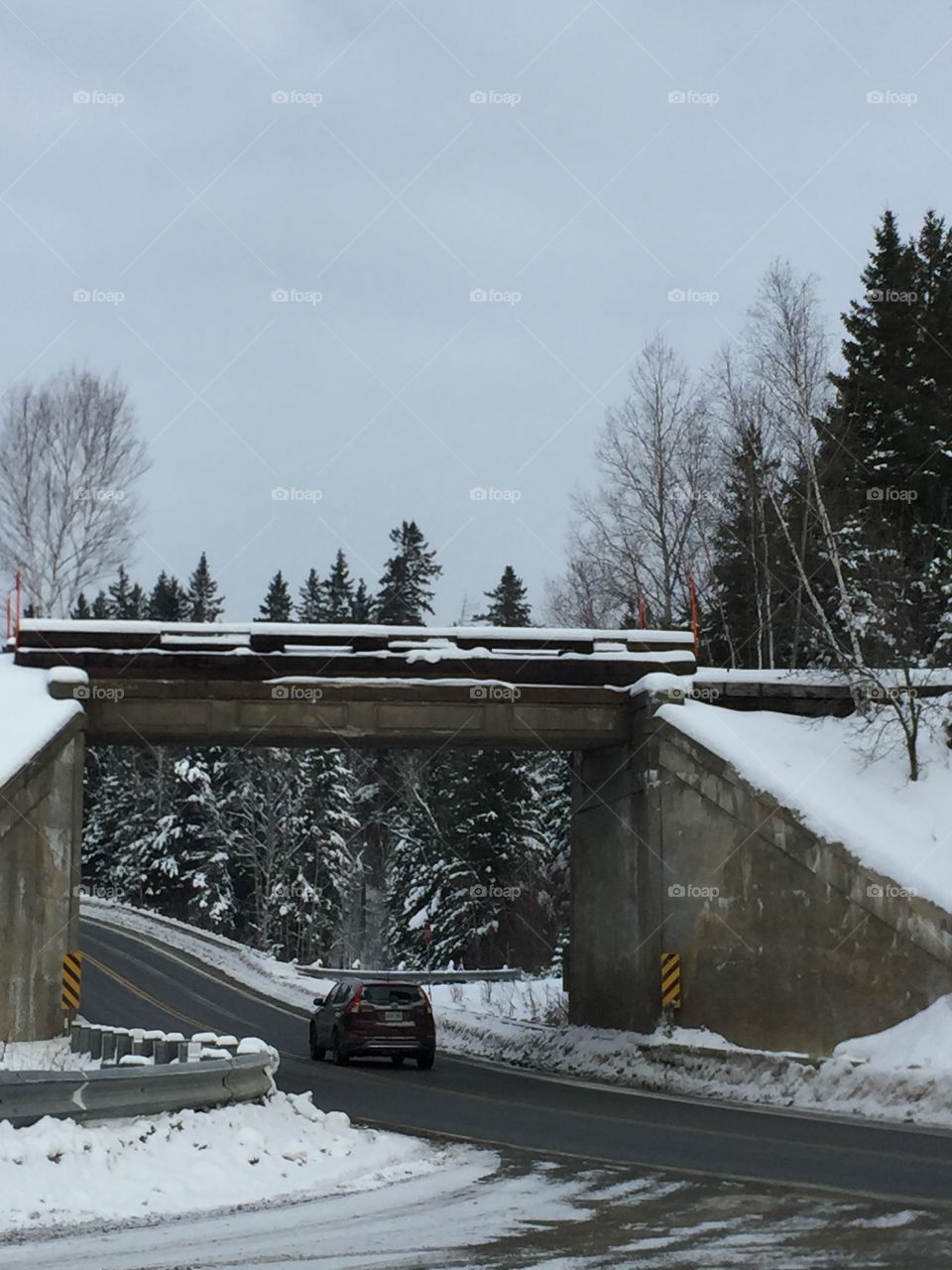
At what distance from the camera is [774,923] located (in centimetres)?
2388

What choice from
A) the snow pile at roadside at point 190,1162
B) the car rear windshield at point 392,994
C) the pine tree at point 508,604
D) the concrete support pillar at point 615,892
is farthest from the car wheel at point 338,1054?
the pine tree at point 508,604

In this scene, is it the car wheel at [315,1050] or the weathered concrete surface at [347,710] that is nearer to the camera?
the weathered concrete surface at [347,710]

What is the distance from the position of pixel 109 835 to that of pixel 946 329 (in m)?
54.2

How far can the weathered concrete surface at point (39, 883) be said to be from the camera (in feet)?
78.2

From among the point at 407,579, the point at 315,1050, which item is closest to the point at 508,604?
the point at 407,579

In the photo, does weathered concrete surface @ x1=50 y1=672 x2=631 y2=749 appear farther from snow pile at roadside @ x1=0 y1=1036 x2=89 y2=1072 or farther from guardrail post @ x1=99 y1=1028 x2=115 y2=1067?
guardrail post @ x1=99 y1=1028 x2=115 y2=1067

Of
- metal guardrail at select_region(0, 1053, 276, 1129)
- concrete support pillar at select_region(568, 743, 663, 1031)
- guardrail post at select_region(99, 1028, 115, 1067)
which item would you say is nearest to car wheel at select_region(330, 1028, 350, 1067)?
concrete support pillar at select_region(568, 743, 663, 1031)

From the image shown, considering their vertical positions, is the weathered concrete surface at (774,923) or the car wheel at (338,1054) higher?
the weathered concrete surface at (774,923)

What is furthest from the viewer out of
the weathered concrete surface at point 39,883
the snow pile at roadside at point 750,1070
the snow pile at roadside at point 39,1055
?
the weathered concrete surface at point 39,883

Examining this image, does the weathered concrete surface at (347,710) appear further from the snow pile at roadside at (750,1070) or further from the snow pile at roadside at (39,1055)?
the snow pile at roadside at (39,1055)

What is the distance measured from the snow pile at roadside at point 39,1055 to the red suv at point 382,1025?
499 cm

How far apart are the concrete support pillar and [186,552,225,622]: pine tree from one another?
A: 223 ft

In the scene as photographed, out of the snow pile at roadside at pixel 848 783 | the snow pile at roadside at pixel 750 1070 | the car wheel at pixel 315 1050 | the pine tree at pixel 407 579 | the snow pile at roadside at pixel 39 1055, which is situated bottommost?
the car wheel at pixel 315 1050

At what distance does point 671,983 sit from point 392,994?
5.68 m
